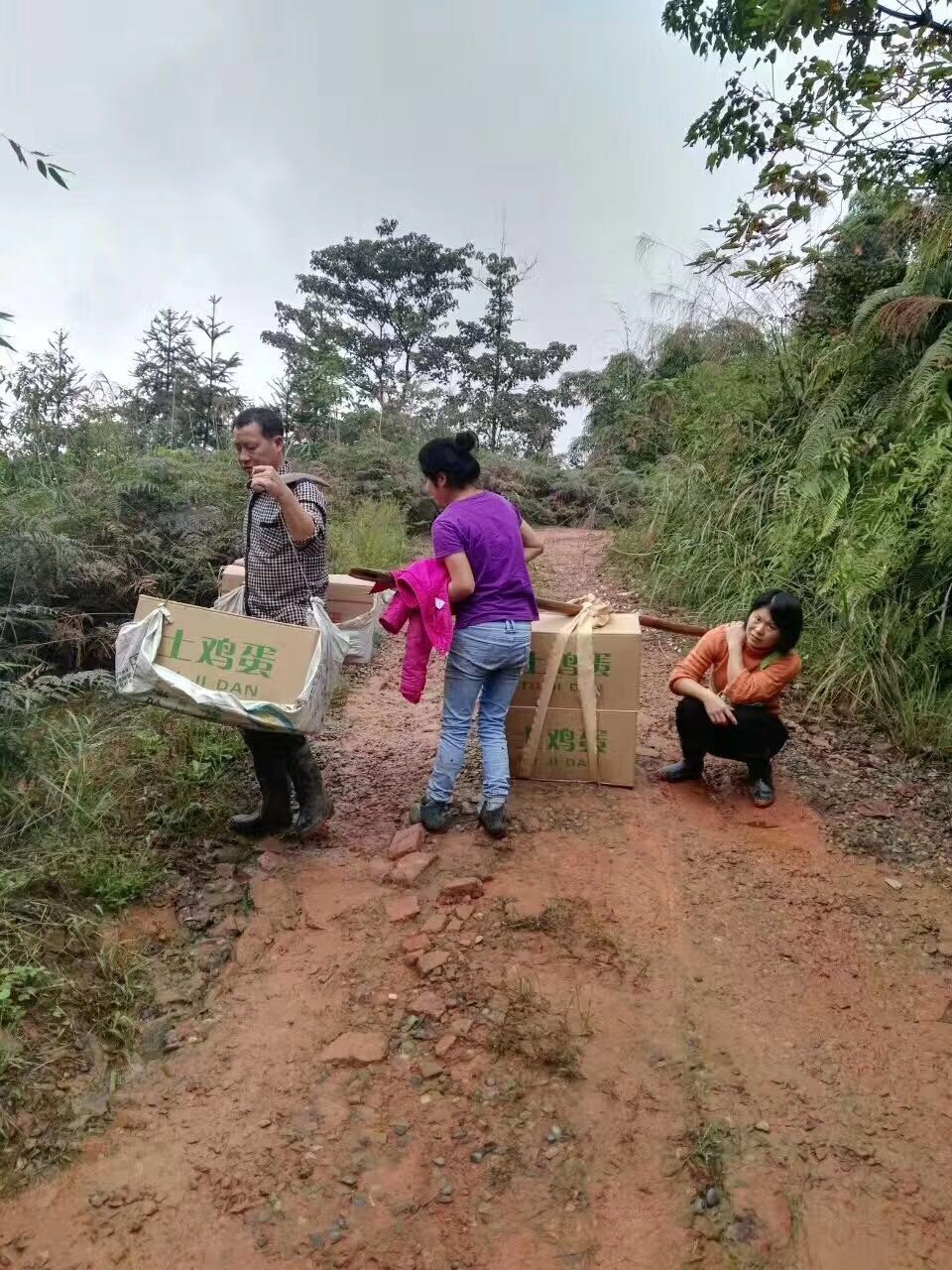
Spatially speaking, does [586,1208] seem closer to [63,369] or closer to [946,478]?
[946,478]

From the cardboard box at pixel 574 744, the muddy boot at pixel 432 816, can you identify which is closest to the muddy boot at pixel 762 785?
the cardboard box at pixel 574 744

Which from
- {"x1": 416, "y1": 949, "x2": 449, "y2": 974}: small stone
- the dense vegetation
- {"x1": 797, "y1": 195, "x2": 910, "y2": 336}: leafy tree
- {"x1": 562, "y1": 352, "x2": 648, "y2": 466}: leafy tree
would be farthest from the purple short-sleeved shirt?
{"x1": 562, "y1": 352, "x2": 648, "y2": 466}: leafy tree

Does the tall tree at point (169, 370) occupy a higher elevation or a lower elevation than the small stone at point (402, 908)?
higher

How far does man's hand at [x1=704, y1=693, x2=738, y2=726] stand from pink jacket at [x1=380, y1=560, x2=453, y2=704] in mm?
1173

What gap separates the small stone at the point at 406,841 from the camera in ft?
10.7

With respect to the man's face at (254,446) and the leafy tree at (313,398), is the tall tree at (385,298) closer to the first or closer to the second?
the leafy tree at (313,398)

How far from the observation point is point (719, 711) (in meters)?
3.47

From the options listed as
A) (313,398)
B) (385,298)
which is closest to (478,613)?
(313,398)

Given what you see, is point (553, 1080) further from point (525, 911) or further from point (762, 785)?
point (762, 785)

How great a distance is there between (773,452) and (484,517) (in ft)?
14.8

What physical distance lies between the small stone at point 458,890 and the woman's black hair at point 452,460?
4.91 ft

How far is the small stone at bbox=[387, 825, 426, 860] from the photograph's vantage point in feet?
10.7

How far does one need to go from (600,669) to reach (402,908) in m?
1.32

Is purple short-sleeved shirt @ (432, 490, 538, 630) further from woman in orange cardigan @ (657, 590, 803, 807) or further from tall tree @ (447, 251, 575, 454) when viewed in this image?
tall tree @ (447, 251, 575, 454)
